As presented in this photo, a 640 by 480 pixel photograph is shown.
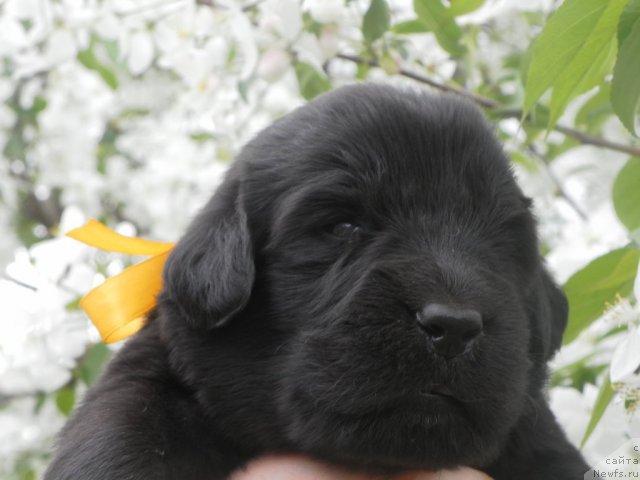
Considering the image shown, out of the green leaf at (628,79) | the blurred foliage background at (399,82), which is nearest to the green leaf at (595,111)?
the blurred foliage background at (399,82)

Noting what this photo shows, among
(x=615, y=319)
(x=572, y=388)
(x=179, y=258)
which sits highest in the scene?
(x=179, y=258)

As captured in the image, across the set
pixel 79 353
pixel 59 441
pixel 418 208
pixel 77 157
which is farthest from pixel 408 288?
pixel 77 157

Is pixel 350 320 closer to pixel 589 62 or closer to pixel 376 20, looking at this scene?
pixel 589 62

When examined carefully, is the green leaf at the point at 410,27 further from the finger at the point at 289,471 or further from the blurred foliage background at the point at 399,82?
the finger at the point at 289,471

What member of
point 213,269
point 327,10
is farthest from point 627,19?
point 327,10

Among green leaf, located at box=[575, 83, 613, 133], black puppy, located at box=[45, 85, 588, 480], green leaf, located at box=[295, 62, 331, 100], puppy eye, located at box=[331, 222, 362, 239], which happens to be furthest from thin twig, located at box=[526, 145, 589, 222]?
puppy eye, located at box=[331, 222, 362, 239]

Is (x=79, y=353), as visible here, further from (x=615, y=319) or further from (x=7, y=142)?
(x=7, y=142)

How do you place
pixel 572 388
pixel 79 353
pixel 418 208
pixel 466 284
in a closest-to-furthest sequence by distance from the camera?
pixel 466 284
pixel 418 208
pixel 572 388
pixel 79 353

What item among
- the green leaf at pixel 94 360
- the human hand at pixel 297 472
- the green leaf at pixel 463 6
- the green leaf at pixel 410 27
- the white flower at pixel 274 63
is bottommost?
the green leaf at pixel 94 360
